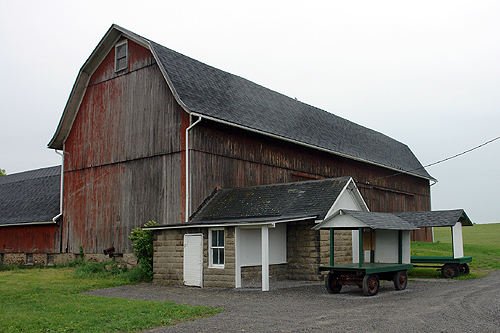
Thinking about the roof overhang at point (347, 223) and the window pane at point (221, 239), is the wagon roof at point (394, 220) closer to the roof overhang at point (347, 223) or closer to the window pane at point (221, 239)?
the roof overhang at point (347, 223)

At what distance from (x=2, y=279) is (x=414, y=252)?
20.0 m

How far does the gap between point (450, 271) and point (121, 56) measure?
56.2 ft

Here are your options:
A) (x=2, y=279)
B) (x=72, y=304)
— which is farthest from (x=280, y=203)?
(x=2, y=279)

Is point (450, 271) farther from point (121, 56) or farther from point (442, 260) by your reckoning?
point (121, 56)

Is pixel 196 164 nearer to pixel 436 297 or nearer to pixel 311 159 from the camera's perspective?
pixel 311 159

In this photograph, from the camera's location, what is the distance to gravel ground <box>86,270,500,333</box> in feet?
31.3

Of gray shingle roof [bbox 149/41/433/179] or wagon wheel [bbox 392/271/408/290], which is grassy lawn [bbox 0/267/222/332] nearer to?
wagon wheel [bbox 392/271/408/290]

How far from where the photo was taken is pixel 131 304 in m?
12.2

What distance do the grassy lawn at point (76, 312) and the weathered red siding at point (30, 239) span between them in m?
9.32

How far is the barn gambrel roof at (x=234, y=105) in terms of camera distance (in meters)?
20.3

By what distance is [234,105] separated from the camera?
2203 cm

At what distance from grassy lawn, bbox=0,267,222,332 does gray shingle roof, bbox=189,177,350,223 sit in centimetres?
520

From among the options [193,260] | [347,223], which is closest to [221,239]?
[193,260]

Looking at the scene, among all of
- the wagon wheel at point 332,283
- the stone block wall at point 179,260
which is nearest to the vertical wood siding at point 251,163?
the stone block wall at point 179,260
